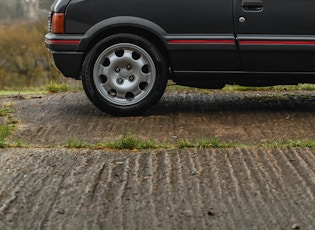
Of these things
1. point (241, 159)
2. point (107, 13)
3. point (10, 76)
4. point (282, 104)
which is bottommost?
point (10, 76)

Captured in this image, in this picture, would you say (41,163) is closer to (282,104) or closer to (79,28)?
(79,28)

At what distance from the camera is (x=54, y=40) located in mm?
7184

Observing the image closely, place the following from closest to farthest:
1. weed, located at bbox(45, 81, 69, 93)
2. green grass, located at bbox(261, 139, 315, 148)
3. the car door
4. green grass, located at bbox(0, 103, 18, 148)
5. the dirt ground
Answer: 1. the dirt ground
2. green grass, located at bbox(261, 139, 315, 148)
3. green grass, located at bbox(0, 103, 18, 148)
4. the car door
5. weed, located at bbox(45, 81, 69, 93)

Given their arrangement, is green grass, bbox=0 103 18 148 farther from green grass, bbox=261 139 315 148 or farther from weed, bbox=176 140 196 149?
green grass, bbox=261 139 315 148

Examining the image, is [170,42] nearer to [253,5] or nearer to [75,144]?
[253,5]

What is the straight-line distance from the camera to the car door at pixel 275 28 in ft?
23.1

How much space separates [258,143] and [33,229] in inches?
99.2

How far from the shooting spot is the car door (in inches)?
278

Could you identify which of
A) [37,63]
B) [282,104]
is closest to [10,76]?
[37,63]

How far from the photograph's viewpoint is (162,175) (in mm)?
4934

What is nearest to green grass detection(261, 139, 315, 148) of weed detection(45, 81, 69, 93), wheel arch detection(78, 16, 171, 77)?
wheel arch detection(78, 16, 171, 77)

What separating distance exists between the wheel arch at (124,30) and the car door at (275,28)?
726 millimetres

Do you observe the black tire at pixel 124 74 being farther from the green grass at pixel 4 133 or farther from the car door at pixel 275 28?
the green grass at pixel 4 133

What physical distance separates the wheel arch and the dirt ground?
696mm
